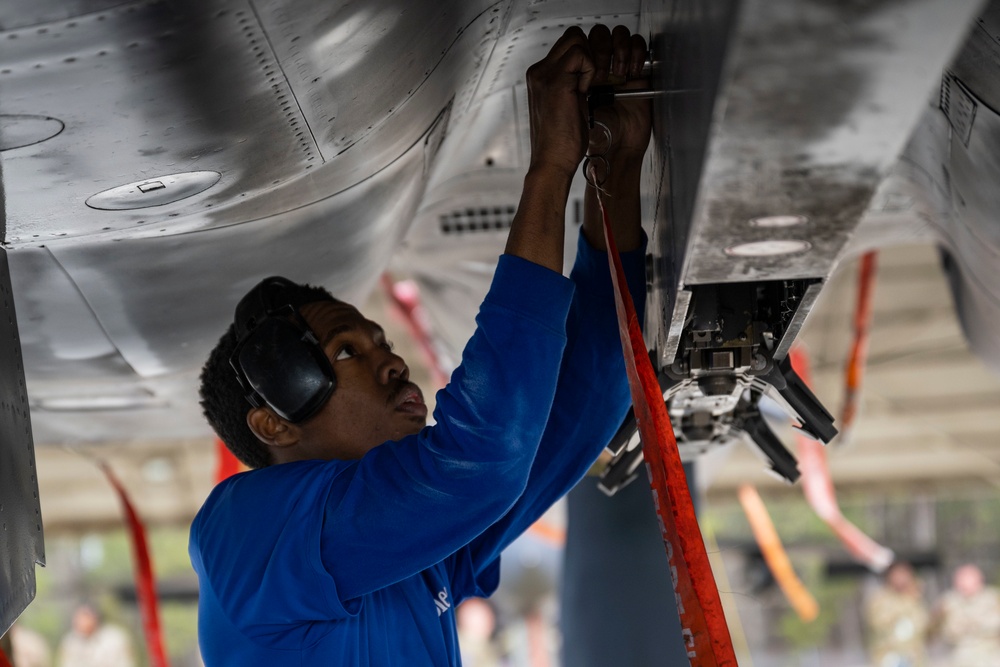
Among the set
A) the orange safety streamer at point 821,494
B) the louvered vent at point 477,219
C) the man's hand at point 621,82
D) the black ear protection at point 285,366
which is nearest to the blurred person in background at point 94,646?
the orange safety streamer at point 821,494

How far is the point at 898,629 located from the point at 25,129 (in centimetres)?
1421

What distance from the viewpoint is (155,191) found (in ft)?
5.51

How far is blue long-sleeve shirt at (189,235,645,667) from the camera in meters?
1.33

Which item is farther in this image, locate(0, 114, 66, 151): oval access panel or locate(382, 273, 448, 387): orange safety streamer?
locate(382, 273, 448, 387): orange safety streamer

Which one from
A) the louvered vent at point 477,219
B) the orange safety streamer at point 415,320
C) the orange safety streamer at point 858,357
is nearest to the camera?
the louvered vent at point 477,219

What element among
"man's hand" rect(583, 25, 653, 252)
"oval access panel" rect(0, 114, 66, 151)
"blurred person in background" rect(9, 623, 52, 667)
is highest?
"oval access panel" rect(0, 114, 66, 151)

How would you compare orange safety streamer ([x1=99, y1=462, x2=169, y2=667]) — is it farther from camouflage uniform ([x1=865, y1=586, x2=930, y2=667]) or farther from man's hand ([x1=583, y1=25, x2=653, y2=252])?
camouflage uniform ([x1=865, y1=586, x2=930, y2=667])

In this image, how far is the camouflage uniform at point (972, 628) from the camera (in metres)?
11.6

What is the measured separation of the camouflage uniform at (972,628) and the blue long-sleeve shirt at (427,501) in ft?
37.0

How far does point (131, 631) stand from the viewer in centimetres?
1641

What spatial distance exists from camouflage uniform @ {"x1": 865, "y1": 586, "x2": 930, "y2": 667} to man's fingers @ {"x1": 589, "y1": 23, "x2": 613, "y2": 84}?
12916mm

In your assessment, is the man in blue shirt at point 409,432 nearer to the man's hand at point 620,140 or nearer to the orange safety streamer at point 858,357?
the man's hand at point 620,140

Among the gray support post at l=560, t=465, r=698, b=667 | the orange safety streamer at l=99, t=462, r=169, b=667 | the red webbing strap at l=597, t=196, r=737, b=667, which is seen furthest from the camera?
the orange safety streamer at l=99, t=462, r=169, b=667

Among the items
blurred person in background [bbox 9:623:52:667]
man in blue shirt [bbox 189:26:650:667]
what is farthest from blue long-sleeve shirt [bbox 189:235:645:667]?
blurred person in background [bbox 9:623:52:667]
